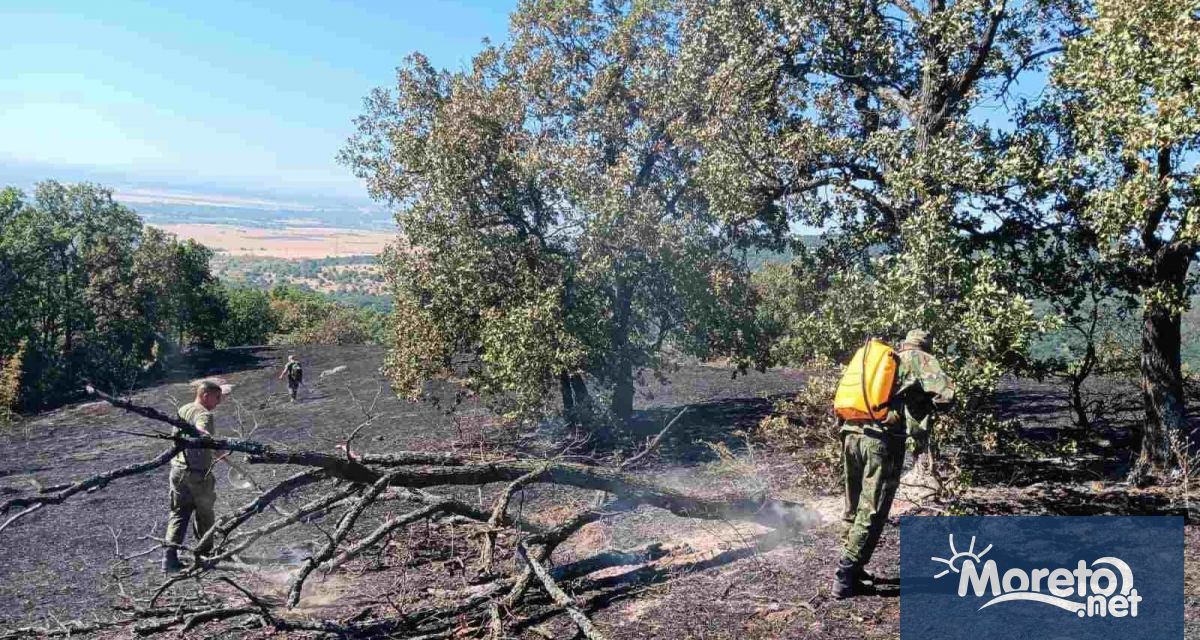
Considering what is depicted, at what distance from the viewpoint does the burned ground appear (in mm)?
5407

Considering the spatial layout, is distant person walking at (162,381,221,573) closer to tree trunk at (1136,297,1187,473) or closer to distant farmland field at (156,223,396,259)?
tree trunk at (1136,297,1187,473)

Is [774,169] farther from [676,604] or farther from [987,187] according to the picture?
[676,604]

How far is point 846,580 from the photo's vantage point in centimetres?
531

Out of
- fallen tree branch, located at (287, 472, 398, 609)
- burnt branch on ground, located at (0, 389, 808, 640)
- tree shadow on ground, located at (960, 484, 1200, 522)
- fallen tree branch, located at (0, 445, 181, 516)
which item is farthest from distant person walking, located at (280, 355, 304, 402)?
tree shadow on ground, located at (960, 484, 1200, 522)

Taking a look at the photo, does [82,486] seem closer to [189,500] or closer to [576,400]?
[189,500]

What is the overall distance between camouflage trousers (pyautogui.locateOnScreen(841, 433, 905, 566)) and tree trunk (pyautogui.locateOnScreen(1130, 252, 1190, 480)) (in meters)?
4.11

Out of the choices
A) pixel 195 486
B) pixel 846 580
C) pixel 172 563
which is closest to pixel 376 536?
pixel 195 486

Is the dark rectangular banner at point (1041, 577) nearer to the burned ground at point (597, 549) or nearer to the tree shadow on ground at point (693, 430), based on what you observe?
the burned ground at point (597, 549)

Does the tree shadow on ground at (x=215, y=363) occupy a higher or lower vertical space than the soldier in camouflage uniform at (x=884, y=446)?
lower

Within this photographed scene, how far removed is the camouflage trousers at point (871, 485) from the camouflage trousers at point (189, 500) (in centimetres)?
554

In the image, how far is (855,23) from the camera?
8695mm

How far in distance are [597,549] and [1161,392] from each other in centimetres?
572

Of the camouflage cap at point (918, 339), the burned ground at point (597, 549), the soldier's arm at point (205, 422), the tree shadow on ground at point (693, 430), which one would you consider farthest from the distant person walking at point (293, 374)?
the camouflage cap at point (918, 339)

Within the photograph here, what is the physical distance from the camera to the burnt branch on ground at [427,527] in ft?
17.2
